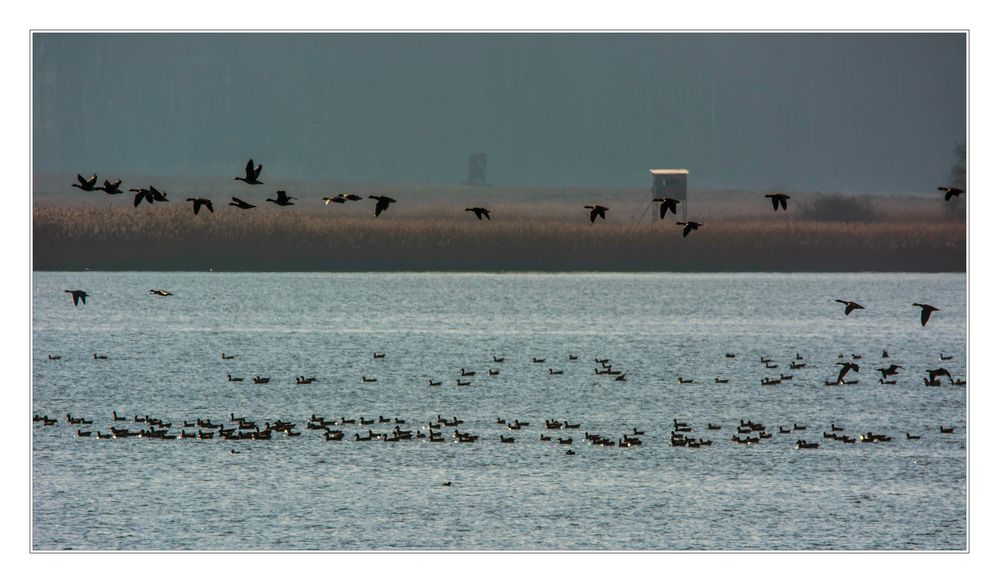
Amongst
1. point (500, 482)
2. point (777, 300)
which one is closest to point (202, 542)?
point (500, 482)

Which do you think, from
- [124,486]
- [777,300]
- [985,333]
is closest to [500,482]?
[124,486]

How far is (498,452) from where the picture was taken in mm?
44219

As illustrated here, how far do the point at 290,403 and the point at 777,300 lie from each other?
119782 mm

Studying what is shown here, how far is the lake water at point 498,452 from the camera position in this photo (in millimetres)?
34844

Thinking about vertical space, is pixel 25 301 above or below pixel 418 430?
above

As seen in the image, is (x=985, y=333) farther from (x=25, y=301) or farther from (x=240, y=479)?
(x=25, y=301)

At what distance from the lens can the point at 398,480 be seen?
39.7 m

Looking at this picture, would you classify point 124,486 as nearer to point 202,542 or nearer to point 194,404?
point 202,542

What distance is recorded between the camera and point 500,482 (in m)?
39.6

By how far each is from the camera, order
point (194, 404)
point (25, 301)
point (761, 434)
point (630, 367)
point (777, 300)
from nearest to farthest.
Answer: point (25, 301), point (761, 434), point (194, 404), point (630, 367), point (777, 300)

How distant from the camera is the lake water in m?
34.8

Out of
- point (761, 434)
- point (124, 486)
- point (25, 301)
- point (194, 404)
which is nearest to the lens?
point (25, 301)

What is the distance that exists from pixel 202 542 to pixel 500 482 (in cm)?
901

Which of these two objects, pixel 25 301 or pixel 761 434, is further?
pixel 761 434
